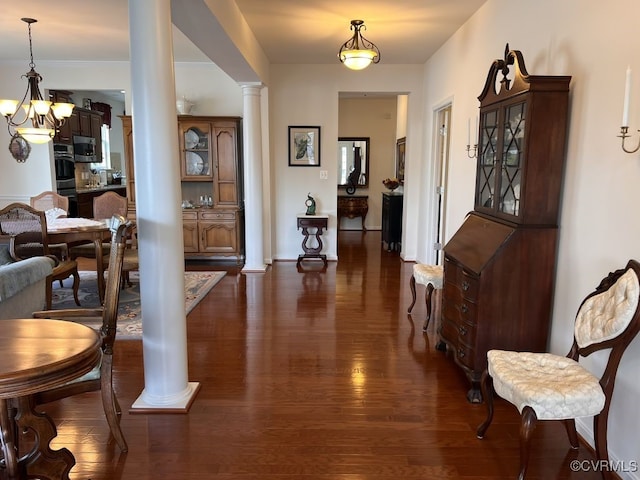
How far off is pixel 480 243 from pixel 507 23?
1.87m

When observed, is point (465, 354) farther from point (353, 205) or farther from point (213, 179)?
point (353, 205)

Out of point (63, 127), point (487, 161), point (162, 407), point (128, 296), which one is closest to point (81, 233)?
point (128, 296)

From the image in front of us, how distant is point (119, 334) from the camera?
12.3ft

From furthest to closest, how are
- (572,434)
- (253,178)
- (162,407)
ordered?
(253,178)
(162,407)
(572,434)

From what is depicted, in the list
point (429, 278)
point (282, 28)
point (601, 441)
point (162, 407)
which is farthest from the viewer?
point (282, 28)

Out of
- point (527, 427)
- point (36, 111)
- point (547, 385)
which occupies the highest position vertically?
point (36, 111)

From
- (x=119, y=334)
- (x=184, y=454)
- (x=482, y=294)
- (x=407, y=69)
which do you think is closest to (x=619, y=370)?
(x=482, y=294)

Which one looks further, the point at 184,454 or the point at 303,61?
the point at 303,61

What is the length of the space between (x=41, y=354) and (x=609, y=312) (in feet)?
7.46

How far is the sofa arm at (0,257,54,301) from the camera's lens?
2558 millimetres

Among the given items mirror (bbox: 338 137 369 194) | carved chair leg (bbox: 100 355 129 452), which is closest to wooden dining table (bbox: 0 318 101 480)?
carved chair leg (bbox: 100 355 129 452)

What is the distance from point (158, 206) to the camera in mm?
2449

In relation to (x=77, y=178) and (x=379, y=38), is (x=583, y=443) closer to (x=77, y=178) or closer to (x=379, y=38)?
(x=379, y=38)

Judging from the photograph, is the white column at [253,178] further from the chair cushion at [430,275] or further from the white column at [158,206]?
the white column at [158,206]
